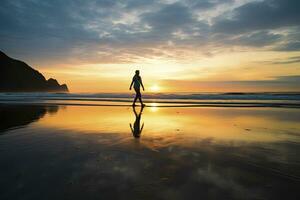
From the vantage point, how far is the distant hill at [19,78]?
11469 cm

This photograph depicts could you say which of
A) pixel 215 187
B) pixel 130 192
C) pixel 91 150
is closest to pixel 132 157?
pixel 91 150

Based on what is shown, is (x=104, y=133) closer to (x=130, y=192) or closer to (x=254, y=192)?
(x=130, y=192)

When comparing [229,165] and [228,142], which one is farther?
[228,142]

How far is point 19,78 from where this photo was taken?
125188 mm

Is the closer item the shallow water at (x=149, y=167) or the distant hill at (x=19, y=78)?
the shallow water at (x=149, y=167)

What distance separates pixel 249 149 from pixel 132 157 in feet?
8.36

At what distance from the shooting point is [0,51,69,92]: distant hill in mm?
114688

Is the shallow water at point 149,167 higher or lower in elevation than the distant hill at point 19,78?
lower

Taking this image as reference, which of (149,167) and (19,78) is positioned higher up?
(19,78)

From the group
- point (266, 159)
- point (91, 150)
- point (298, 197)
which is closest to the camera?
point (298, 197)

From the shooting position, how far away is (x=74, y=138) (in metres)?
5.61

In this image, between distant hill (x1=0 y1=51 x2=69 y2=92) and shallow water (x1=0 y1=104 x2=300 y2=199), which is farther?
distant hill (x1=0 y1=51 x2=69 y2=92)

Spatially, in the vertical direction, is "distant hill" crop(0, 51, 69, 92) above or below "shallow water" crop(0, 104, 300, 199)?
A: above

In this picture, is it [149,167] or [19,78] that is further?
[19,78]
